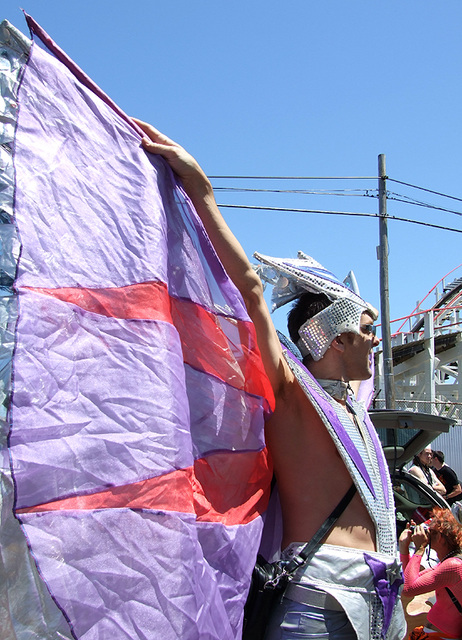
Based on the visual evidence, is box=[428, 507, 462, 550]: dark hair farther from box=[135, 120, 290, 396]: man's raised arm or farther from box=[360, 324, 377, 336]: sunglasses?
box=[135, 120, 290, 396]: man's raised arm

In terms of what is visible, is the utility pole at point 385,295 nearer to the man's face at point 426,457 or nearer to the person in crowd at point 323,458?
the man's face at point 426,457

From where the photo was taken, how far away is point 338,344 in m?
2.28

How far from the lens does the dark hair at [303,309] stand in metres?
2.34

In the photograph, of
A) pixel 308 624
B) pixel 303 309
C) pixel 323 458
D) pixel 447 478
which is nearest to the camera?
pixel 308 624

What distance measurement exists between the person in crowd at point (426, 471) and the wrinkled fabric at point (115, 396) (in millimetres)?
5585

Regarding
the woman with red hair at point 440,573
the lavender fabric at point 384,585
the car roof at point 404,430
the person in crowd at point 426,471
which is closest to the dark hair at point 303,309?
the lavender fabric at point 384,585

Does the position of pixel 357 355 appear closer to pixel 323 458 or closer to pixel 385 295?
pixel 323 458

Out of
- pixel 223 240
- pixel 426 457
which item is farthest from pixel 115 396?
pixel 426 457

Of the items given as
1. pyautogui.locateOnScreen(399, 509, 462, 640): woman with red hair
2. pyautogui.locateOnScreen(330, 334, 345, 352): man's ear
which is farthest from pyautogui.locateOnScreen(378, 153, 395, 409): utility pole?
pyautogui.locateOnScreen(330, 334, 345, 352): man's ear

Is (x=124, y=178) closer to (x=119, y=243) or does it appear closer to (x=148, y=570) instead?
(x=119, y=243)

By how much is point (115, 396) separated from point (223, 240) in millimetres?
668

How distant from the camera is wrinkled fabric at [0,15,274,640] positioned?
1211 mm

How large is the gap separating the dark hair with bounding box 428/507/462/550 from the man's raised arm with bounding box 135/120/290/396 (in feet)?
7.24

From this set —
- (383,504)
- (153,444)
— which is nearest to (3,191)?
(153,444)
